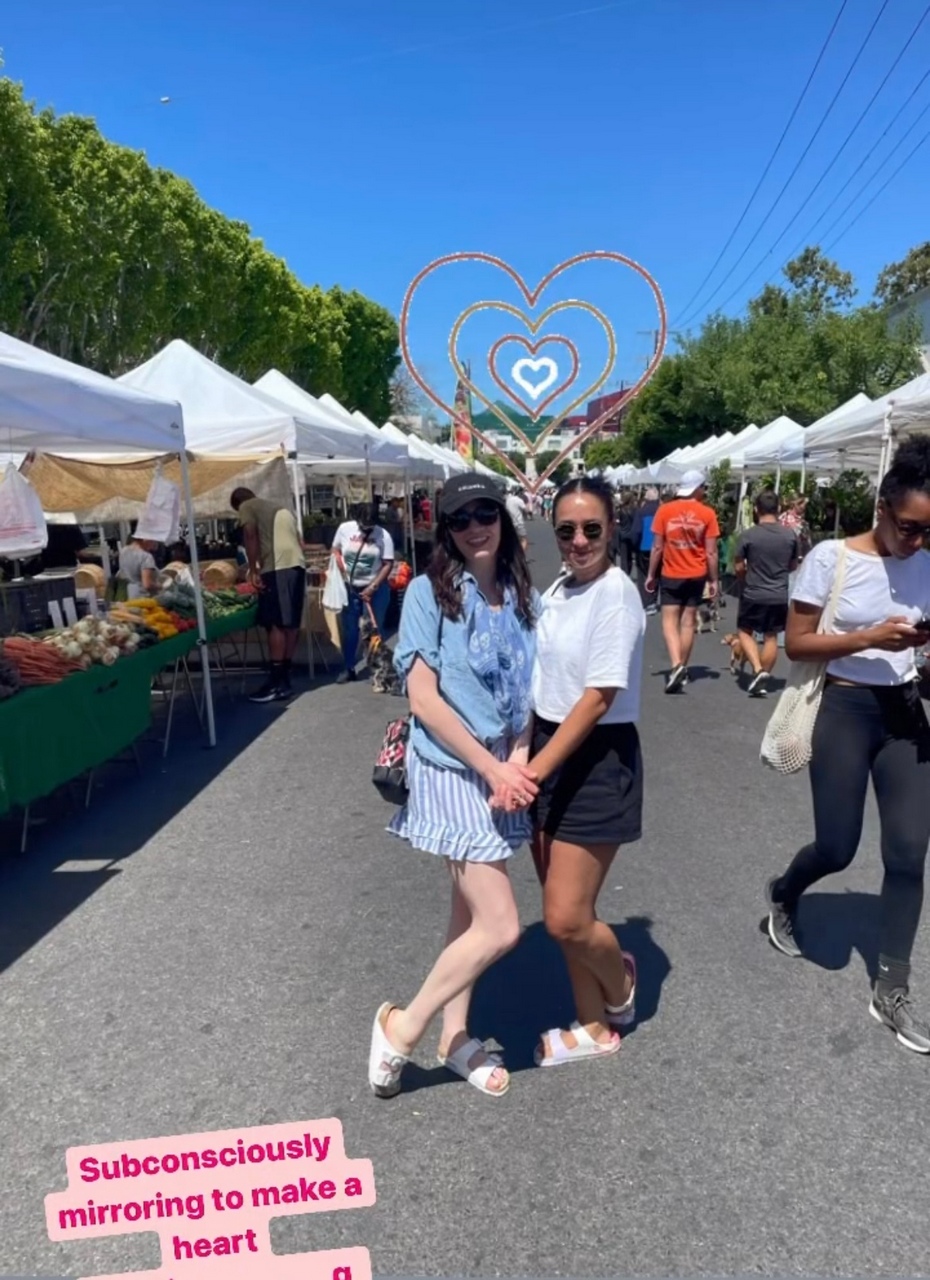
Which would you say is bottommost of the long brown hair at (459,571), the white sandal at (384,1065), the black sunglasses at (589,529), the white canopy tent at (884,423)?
the white sandal at (384,1065)

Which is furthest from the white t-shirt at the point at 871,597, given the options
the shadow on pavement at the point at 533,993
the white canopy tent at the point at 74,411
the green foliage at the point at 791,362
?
the green foliage at the point at 791,362

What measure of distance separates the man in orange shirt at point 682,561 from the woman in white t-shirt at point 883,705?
16.4 feet

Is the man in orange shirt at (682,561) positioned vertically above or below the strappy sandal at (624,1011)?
above

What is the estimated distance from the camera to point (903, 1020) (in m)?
2.95

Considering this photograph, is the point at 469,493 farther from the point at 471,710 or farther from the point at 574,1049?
the point at 574,1049

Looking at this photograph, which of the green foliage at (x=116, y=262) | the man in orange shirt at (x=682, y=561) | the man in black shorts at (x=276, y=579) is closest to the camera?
the man in orange shirt at (x=682, y=561)

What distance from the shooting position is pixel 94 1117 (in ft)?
8.83

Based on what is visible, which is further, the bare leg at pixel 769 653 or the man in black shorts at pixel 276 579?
the man in black shorts at pixel 276 579

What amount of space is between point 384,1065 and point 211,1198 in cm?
83

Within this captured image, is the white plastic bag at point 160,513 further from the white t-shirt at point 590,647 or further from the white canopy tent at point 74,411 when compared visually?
the white t-shirt at point 590,647

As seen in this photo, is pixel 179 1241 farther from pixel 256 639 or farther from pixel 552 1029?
pixel 256 639

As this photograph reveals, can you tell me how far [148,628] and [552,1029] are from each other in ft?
16.2

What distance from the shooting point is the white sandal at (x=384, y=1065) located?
2672mm

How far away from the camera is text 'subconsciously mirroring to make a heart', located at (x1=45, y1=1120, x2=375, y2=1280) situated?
1877 mm
